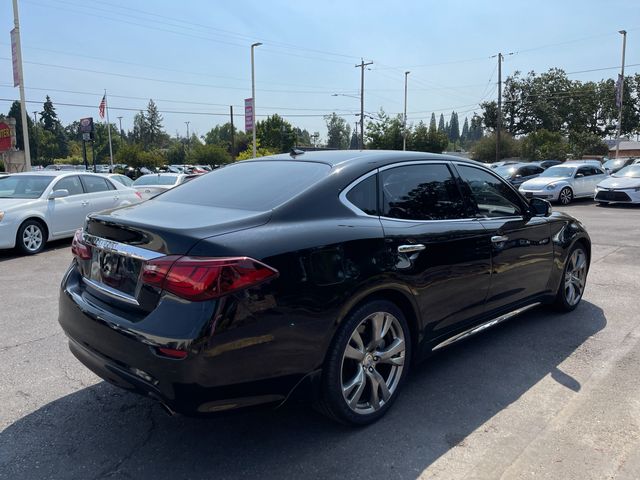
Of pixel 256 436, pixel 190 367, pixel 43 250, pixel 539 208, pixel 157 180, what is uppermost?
pixel 157 180

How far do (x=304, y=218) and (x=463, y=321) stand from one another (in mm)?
1622

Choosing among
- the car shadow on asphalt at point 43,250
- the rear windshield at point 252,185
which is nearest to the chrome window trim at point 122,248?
the rear windshield at point 252,185

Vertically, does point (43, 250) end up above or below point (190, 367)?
below

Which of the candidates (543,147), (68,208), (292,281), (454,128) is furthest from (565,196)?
(454,128)

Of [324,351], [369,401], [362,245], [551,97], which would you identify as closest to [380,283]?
[362,245]

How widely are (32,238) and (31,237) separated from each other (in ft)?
0.12

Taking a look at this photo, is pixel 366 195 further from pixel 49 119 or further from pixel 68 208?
pixel 49 119

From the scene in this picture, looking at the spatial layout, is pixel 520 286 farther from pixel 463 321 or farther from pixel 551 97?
pixel 551 97

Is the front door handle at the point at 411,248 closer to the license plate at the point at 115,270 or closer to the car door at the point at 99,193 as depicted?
the license plate at the point at 115,270

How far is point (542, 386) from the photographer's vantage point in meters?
3.69

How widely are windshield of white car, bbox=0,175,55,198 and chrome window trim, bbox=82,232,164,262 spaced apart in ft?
25.3

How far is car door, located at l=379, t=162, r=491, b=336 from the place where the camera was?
10.8 feet

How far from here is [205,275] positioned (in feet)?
7.97

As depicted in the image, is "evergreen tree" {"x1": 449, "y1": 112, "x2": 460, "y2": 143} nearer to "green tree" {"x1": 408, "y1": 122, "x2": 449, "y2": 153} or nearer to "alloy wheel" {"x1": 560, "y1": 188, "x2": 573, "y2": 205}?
"green tree" {"x1": 408, "y1": 122, "x2": 449, "y2": 153}
